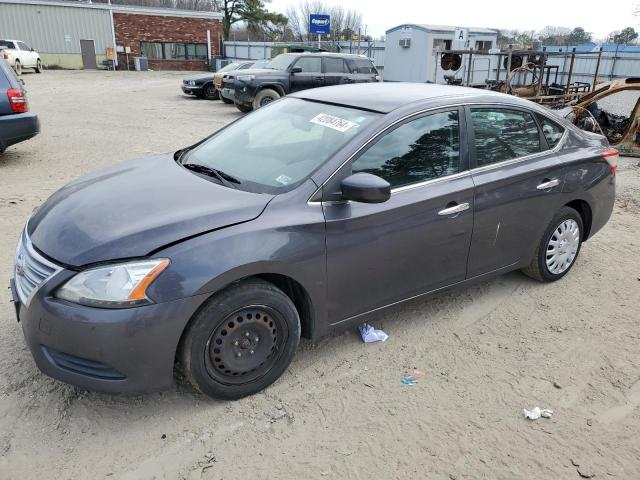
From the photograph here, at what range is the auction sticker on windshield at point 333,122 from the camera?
3.38 meters

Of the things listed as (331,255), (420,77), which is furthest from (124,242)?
(420,77)

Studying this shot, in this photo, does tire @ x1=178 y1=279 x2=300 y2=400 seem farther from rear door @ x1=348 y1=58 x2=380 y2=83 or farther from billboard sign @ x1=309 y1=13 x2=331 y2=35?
billboard sign @ x1=309 y1=13 x2=331 y2=35

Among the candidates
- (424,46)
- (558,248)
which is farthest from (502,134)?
(424,46)

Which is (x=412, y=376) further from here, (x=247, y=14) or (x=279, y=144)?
(x=247, y=14)

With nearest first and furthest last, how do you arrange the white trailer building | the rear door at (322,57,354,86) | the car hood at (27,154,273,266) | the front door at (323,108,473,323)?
the car hood at (27,154,273,266), the front door at (323,108,473,323), the rear door at (322,57,354,86), the white trailer building

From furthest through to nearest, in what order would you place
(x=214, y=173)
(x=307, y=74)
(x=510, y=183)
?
(x=307, y=74), (x=510, y=183), (x=214, y=173)

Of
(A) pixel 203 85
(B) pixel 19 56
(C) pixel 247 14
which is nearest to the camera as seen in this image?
(A) pixel 203 85

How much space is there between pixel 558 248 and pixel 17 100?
7633 mm

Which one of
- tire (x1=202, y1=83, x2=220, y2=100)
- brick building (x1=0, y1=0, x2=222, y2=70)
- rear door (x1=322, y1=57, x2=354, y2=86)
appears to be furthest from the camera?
brick building (x1=0, y1=0, x2=222, y2=70)

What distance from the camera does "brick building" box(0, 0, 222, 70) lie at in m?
34.9

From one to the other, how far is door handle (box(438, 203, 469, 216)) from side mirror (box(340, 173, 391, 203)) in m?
0.63

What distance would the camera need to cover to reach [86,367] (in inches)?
102

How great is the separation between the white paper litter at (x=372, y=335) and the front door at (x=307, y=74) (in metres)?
12.5

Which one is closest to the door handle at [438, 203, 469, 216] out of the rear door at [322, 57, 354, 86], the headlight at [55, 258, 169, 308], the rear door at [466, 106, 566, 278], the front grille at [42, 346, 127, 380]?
the rear door at [466, 106, 566, 278]
